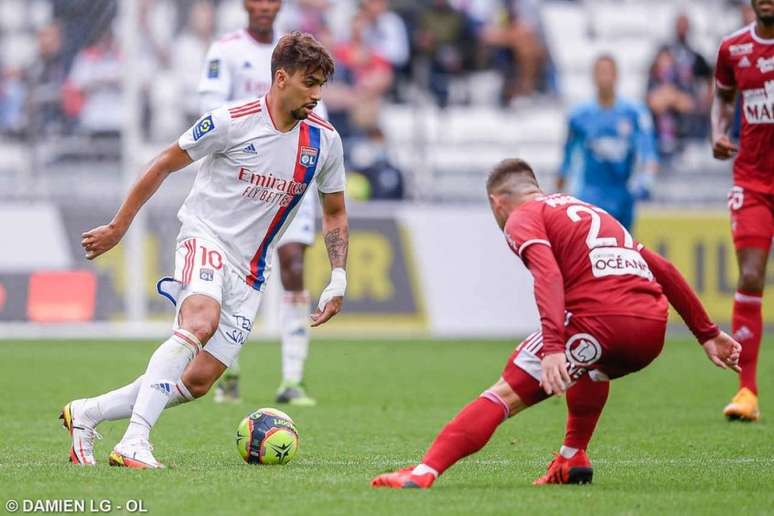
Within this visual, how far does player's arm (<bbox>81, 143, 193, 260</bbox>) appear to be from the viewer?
22.0ft

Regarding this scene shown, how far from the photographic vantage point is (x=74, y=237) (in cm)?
1709

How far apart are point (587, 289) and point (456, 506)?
114cm

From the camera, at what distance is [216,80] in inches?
402

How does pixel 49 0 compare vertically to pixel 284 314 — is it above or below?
above

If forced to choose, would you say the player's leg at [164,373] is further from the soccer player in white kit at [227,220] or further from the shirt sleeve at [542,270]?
the shirt sleeve at [542,270]

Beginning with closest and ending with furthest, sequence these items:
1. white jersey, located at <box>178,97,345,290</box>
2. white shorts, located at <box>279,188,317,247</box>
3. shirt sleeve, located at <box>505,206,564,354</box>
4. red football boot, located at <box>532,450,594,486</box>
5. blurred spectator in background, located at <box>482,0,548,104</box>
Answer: shirt sleeve, located at <box>505,206,564,354</box>
red football boot, located at <box>532,450,594,486</box>
white jersey, located at <box>178,97,345,290</box>
white shorts, located at <box>279,188,317,247</box>
blurred spectator in background, located at <box>482,0,548,104</box>

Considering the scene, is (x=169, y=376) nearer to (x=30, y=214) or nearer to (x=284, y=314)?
(x=284, y=314)

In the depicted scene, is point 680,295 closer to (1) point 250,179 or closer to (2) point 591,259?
(2) point 591,259

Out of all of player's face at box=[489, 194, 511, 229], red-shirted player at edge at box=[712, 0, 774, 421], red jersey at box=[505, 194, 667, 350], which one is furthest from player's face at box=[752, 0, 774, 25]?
player's face at box=[489, 194, 511, 229]

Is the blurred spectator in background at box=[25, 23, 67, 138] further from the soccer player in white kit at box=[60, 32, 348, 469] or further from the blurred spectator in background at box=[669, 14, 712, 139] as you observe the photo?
the soccer player in white kit at box=[60, 32, 348, 469]

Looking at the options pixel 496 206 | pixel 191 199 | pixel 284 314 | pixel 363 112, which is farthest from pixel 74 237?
pixel 496 206

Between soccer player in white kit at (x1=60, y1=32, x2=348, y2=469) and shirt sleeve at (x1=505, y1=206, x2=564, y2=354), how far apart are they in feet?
4.19

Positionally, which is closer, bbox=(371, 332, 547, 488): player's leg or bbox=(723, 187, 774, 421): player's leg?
bbox=(371, 332, 547, 488): player's leg

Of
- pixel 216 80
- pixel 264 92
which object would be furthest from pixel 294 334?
pixel 216 80
